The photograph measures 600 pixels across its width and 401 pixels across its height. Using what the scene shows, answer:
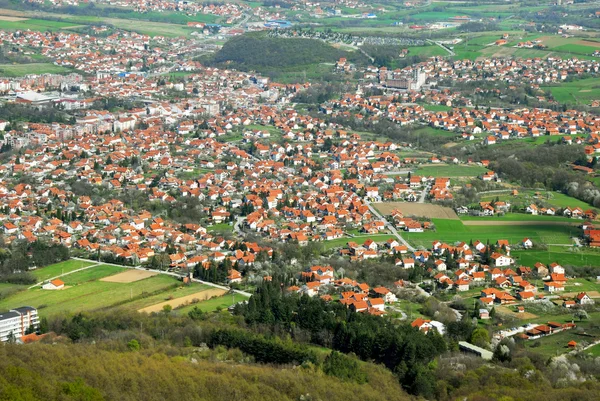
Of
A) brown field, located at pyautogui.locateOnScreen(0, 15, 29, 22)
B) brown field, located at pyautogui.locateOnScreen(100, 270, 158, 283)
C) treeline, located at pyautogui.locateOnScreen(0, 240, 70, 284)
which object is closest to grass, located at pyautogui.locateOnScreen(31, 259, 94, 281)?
treeline, located at pyautogui.locateOnScreen(0, 240, 70, 284)

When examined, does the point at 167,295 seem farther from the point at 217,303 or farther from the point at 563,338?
the point at 563,338

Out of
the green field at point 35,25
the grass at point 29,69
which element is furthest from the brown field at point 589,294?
the green field at point 35,25

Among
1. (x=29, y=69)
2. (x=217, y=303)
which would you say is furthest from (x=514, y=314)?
(x=29, y=69)

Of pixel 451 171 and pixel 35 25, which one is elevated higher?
pixel 35 25

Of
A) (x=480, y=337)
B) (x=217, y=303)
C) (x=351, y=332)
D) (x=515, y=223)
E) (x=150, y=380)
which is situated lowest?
(x=515, y=223)

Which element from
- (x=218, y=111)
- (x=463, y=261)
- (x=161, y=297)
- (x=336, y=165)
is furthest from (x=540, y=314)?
(x=218, y=111)

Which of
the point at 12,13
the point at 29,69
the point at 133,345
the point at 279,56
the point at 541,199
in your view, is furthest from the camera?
the point at 12,13

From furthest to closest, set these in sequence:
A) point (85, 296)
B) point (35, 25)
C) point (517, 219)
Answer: point (35, 25)
point (517, 219)
point (85, 296)

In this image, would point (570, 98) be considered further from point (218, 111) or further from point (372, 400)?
point (372, 400)

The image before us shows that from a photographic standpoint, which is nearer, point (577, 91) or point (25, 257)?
point (25, 257)
